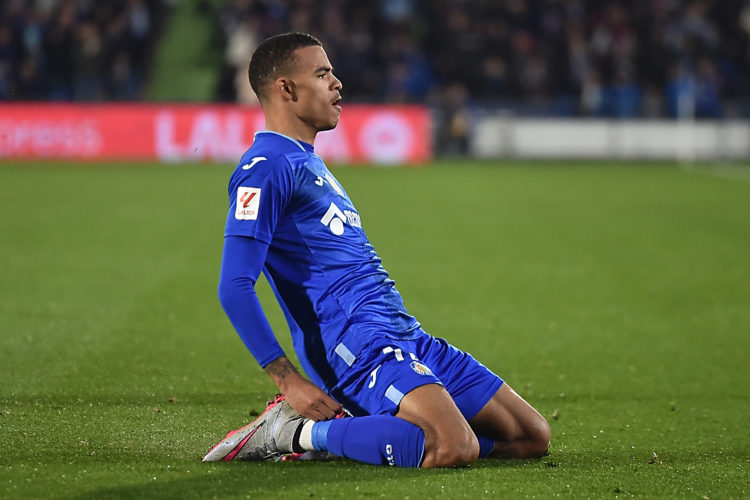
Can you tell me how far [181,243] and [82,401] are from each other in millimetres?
6602

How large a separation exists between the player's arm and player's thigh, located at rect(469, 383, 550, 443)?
0.82 m

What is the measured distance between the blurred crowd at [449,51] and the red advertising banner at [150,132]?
4.58ft

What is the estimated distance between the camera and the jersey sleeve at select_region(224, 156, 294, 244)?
3.97m

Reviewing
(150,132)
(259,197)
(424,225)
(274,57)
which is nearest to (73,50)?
(150,132)

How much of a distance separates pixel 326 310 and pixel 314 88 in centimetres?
86

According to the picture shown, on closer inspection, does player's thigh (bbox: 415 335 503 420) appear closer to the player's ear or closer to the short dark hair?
the player's ear

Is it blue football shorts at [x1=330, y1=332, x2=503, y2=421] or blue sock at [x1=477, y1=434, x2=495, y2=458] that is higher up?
blue football shorts at [x1=330, y1=332, x2=503, y2=421]

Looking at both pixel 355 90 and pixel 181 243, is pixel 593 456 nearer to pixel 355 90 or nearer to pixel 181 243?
pixel 181 243

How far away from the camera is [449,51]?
89.4 feet

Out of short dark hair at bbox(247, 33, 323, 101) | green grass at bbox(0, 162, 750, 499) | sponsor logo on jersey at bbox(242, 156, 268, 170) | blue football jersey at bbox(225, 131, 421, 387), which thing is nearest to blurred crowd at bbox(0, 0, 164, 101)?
green grass at bbox(0, 162, 750, 499)

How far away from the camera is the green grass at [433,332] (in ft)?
13.7

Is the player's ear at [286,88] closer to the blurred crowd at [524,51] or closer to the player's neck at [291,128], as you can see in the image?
the player's neck at [291,128]

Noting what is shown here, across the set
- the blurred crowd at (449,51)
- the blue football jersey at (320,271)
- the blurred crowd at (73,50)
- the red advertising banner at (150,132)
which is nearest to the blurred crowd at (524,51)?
the blurred crowd at (449,51)

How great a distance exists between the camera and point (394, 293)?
4.45 meters
